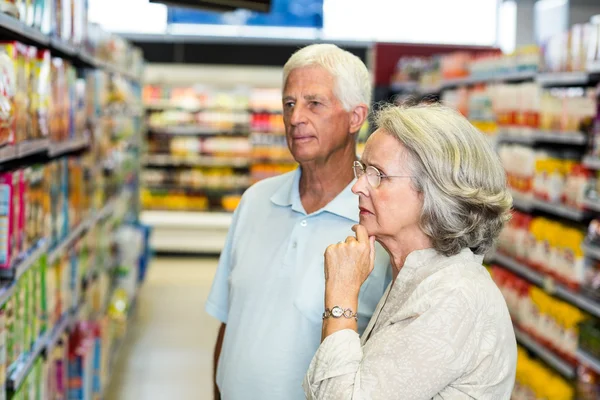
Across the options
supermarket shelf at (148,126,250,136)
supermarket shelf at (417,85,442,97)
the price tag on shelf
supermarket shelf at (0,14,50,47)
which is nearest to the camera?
supermarket shelf at (0,14,50,47)

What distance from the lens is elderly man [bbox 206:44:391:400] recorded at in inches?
92.9

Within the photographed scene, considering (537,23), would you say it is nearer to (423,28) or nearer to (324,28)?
(423,28)

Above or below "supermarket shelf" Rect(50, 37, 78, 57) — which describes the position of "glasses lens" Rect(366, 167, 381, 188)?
below

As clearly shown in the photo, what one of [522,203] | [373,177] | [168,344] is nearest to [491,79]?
[522,203]

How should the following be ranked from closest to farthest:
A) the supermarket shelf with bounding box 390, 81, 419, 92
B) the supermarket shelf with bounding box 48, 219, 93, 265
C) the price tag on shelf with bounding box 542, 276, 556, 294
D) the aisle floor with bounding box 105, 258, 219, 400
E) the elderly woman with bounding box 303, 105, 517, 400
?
the elderly woman with bounding box 303, 105, 517, 400 < the supermarket shelf with bounding box 48, 219, 93, 265 < the price tag on shelf with bounding box 542, 276, 556, 294 < the aisle floor with bounding box 105, 258, 219, 400 < the supermarket shelf with bounding box 390, 81, 419, 92

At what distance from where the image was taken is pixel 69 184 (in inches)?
152

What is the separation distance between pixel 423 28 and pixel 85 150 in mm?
9169

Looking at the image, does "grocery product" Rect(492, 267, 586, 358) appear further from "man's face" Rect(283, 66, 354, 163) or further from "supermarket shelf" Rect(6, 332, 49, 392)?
"supermarket shelf" Rect(6, 332, 49, 392)

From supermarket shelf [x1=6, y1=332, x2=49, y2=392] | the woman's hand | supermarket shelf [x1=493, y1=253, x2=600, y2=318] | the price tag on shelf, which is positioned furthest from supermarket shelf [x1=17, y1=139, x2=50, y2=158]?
the price tag on shelf

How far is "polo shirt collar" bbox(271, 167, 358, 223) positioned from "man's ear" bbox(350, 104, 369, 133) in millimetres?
174

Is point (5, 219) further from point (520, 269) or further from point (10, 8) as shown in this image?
point (520, 269)

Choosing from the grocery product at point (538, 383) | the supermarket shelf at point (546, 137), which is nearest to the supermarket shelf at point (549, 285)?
the grocery product at point (538, 383)

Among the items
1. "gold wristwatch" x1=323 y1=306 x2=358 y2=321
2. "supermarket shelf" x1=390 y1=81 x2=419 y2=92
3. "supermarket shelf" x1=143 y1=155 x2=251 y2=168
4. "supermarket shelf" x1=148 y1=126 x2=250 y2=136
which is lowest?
"supermarket shelf" x1=143 y1=155 x2=251 y2=168

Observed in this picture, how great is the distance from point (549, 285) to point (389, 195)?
3541 millimetres
